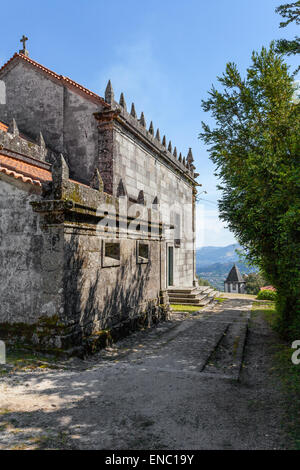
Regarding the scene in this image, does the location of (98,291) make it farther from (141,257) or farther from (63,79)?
(63,79)

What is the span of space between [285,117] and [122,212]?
541 cm

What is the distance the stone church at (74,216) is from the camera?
6641 mm

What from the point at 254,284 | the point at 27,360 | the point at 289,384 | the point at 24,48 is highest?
the point at 24,48

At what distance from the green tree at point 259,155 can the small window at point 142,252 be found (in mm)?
2954

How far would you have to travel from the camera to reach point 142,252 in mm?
11320

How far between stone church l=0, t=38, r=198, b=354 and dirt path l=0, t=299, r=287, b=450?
1.17m

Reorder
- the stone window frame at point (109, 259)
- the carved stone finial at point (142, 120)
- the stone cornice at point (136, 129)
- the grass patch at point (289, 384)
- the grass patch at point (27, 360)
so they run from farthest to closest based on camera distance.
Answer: the carved stone finial at point (142, 120) < the stone cornice at point (136, 129) < the stone window frame at point (109, 259) < the grass patch at point (27, 360) < the grass patch at point (289, 384)

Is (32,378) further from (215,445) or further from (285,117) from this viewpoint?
(285,117)

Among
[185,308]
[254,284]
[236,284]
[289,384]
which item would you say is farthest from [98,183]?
[236,284]

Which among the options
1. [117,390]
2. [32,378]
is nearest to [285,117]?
[117,390]

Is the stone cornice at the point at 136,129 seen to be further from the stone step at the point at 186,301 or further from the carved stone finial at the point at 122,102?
the stone step at the point at 186,301

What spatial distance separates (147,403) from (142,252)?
6.85 metres

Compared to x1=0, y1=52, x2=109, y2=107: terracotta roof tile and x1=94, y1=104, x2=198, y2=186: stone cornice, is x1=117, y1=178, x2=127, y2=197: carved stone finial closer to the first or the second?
x1=94, y1=104, x2=198, y2=186: stone cornice

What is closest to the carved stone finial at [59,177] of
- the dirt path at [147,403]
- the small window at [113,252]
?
the small window at [113,252]
